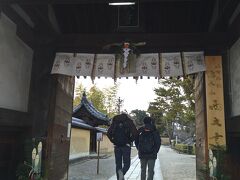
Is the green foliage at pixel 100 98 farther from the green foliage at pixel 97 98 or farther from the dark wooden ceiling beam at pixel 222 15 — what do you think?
the dark wooden ceiling beam at pixel 222 15

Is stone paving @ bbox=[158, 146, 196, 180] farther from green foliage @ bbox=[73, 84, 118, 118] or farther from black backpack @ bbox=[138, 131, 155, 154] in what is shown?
green foliage @ bbox=[73, 84, 118, 118]

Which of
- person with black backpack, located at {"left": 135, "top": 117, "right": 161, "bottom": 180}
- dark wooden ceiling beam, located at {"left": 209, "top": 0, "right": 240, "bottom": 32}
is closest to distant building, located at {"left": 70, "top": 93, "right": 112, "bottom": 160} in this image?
person with black backpack, located at {"left": 135, "top": 117, "right": 161, "bottom": 180}

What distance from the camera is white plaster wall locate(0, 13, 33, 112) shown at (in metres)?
6.77

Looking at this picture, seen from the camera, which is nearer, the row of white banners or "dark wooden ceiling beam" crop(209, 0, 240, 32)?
"dark wooden ceiling beam" crop(209, 0, 240, 32)

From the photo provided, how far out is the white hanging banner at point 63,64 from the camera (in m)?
8.09

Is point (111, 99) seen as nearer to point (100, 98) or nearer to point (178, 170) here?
point (100, 98)

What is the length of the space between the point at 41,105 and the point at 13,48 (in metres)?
1.71

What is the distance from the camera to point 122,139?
7.61 metres

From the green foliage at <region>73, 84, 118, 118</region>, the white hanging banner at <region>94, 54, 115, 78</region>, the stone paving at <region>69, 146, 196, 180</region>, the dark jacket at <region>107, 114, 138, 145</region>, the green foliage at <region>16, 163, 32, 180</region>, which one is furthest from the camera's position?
Result: the green foliage at <region>73, 84, 118, 118</region>

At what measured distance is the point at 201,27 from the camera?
838 centimetres

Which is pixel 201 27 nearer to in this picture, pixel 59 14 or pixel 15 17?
pixel 59 14

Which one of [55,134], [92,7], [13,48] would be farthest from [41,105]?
[92,7]

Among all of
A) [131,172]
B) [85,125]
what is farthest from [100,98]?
[131,172]

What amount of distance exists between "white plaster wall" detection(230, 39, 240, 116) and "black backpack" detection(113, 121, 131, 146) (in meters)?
2.62
